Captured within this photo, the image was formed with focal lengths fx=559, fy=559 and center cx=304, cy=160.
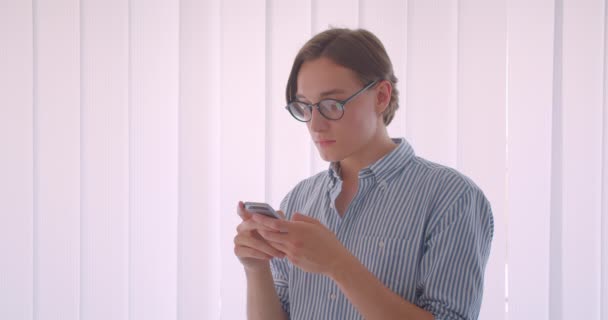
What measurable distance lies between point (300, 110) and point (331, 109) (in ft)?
0.30

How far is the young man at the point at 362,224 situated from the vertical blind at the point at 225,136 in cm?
68

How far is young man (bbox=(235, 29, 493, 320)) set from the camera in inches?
43.7

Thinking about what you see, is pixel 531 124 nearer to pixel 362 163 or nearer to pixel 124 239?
pixel 362 163

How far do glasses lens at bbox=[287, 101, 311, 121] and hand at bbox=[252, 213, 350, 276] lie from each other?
0.29 meters

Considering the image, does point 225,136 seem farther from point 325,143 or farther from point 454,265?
point 454,265

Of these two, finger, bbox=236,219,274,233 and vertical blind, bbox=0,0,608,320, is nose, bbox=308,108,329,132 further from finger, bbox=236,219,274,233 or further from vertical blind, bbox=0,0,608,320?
vertical blind, bbox=0,0,608,320

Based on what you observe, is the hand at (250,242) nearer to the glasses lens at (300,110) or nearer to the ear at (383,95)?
the glasses lens at (300,110)

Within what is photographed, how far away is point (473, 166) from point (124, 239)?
4.39ft


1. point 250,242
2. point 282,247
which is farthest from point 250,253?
point 282,247

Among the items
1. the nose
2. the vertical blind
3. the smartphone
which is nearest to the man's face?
the nose

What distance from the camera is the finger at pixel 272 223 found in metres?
1.13

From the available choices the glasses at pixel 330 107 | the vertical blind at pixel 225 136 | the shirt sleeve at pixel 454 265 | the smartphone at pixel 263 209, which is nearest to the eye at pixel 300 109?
the glasses at pixel 330 107

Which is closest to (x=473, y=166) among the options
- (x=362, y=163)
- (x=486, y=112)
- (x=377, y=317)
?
(x=486, y=112)

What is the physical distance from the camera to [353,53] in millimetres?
1298
